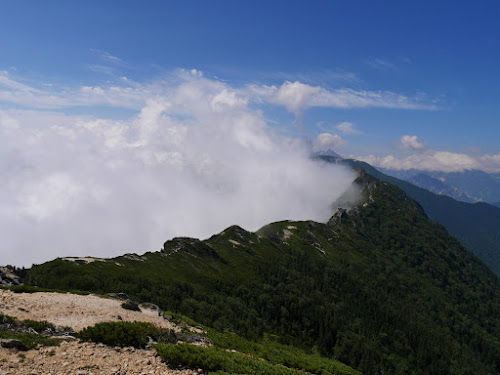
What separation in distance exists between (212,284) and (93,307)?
145 metres

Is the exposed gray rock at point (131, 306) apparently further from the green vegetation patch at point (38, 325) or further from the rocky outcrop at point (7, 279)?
the rocky outcrop at point (7, 279)

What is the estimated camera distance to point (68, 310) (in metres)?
40.0

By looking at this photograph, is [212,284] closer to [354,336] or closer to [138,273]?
[138,273]

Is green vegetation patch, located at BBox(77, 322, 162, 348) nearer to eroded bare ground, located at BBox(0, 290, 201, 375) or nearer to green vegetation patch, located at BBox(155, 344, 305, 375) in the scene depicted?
eroded bare ground, located at BBox(0, 290, 201, 375)

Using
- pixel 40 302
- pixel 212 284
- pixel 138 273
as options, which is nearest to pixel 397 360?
pixel 212 284

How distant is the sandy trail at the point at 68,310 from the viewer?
3569 cm

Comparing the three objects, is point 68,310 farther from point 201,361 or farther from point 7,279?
point 7,279

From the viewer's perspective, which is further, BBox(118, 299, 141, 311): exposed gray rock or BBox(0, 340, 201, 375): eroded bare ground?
BBox(118, 299, 141, 311): exposed gray rock

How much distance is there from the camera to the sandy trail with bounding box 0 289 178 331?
3569 centimetres

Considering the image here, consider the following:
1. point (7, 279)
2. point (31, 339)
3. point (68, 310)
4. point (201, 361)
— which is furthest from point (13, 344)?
point (7, 279)

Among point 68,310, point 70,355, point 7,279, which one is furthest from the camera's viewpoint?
point 7,279

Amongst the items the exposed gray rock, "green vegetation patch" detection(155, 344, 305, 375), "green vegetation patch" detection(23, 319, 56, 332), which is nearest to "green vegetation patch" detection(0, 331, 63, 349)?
"green vegetation patch" detection(23, 319, 56, 332)

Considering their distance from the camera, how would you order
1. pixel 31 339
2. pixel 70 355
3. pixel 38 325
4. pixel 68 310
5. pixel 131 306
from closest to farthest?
pixel 70 355, pixel 31 339, pixel 38 325, pixel 68 310, pixel 131 306

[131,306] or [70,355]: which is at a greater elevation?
[70,355]
